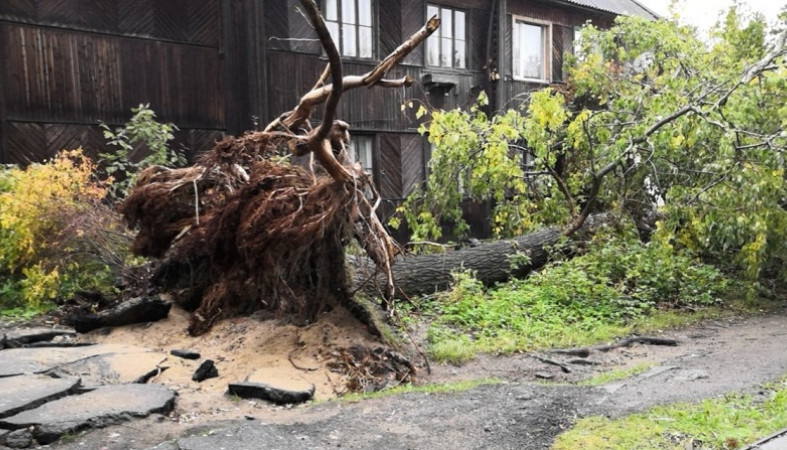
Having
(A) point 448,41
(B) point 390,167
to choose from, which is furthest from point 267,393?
(A) point 448,41

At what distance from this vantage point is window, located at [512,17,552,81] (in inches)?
664

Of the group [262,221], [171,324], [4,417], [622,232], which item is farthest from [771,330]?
[4,417]

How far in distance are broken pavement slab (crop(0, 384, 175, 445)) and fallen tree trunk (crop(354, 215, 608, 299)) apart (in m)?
3.82

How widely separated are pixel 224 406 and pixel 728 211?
701 centimetres

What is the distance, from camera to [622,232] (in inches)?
406

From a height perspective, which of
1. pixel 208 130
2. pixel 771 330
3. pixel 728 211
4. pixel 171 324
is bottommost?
pixel 771 330

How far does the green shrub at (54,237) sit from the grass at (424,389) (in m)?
4.29

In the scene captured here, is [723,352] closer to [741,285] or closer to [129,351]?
[741,285]

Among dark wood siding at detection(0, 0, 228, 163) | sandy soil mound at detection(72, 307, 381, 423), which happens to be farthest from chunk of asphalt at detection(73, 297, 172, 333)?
dark wood siding at detection(0, 0, 228, 163)

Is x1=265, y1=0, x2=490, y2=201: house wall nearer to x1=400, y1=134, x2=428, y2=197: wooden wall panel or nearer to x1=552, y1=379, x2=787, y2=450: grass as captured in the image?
x1=400, y1=134, x2=428, y2=197: wooden wall panel

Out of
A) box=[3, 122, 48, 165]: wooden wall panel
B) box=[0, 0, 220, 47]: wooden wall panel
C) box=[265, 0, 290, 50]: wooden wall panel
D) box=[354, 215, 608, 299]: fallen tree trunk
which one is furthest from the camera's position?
box=[265, 0, 290, 50]: wooden wall panel

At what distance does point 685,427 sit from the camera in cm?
406

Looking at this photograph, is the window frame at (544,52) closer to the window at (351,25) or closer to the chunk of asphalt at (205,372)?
the window at (351,25)

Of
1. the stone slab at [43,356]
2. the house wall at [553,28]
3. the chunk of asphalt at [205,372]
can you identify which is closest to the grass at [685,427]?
the chunk of asphalt at [205,372]
